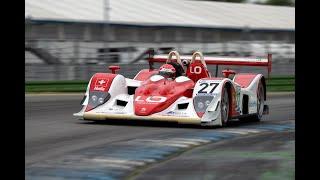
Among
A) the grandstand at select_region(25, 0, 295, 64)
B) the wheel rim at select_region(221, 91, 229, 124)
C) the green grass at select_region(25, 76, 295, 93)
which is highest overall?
the grandstand at select_region(25, 0, 295, 64)

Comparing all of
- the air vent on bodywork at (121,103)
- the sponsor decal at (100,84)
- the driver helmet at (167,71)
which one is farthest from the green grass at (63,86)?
the driver helmet at (167,71)

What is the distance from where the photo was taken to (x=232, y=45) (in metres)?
31.4

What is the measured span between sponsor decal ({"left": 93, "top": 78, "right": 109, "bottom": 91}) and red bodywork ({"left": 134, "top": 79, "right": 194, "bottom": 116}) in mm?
633

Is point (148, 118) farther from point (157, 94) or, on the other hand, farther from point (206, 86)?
point (206, 86)

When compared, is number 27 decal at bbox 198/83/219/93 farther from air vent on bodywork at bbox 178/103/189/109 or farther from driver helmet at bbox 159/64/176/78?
driver helmet at bbox 159/64/176/78

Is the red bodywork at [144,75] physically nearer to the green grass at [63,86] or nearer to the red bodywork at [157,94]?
the red bodywork at [157,94]

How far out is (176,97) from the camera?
11.0 m

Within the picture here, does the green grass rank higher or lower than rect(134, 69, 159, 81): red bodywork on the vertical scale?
lower

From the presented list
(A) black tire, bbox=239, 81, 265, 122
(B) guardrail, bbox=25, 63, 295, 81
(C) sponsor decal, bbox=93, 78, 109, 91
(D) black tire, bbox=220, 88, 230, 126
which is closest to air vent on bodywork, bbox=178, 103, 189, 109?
(D) black tire, bbox=220, 88, 230, 126

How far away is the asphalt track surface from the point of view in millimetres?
6371

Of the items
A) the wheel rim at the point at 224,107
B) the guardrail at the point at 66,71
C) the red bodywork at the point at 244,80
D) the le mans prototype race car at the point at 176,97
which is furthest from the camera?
the guardrail at the point at 66,71

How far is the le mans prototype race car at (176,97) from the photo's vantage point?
35.4 feet

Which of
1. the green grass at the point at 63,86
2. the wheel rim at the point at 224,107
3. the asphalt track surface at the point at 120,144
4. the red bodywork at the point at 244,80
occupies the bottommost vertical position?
the asphalt track surface at the point at 120,144
